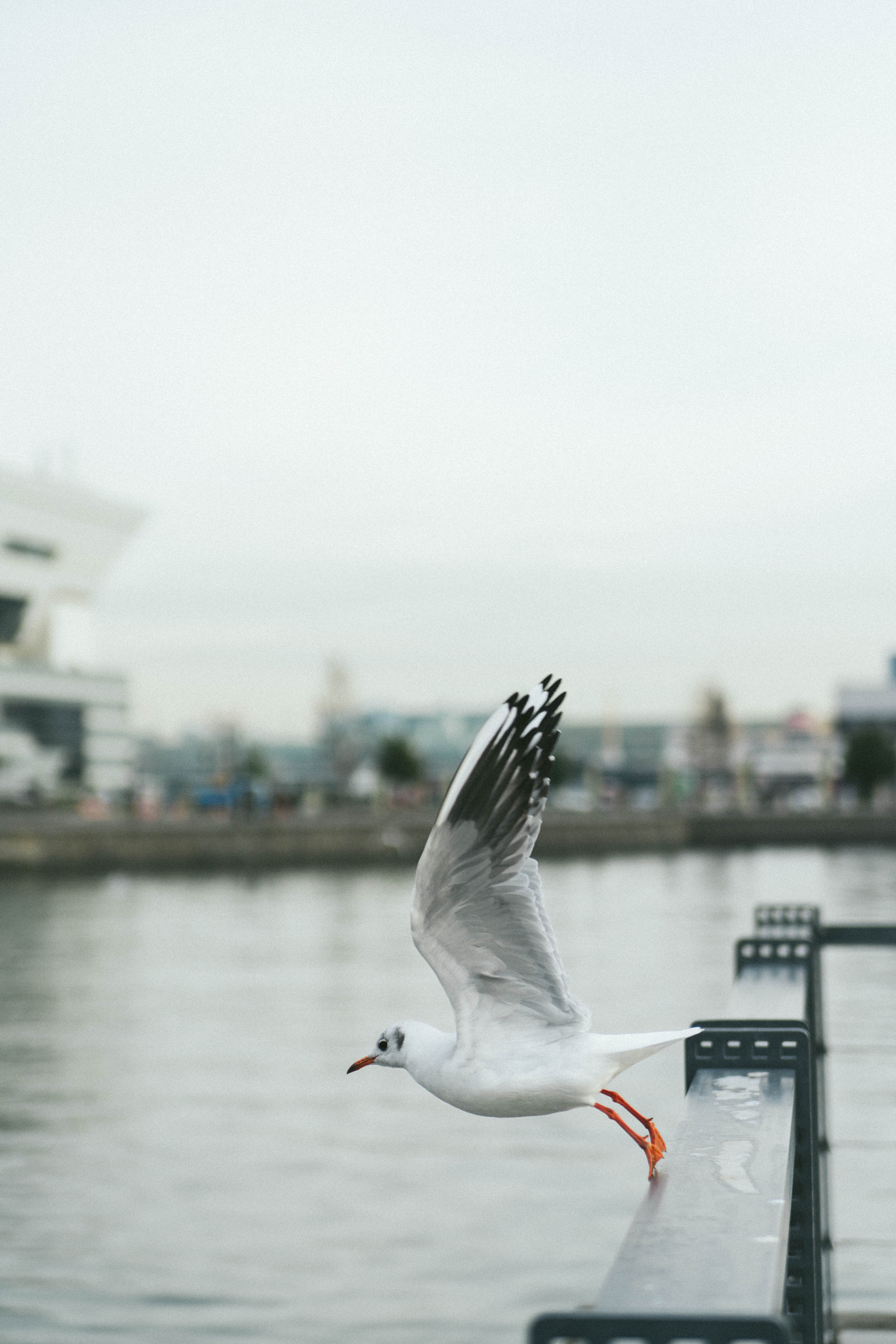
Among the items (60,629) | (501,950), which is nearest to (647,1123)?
(501,950)

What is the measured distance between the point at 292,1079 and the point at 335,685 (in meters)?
91.9

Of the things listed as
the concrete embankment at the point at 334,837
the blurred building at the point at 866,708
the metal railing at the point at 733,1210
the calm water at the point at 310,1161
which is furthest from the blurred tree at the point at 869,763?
the metal railing at the point at 733,1210

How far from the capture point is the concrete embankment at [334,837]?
4747cm

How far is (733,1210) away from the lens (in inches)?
91.1

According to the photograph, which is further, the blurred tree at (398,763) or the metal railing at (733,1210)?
the blurred tree at (398,763)

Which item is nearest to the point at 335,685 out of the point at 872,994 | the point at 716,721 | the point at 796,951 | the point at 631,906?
the point at 716,721

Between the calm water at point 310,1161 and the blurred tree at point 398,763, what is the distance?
70.4 meters

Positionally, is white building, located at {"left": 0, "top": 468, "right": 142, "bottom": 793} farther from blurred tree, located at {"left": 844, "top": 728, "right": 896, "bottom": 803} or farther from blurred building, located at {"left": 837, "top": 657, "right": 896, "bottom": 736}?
blurred building, located at {"left": 837, "top": 657, "right": 896, "bottom": 736}

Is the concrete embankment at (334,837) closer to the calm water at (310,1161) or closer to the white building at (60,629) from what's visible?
the calm water at (310,1161)

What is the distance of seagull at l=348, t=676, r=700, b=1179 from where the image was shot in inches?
90.2

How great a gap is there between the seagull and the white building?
270ft

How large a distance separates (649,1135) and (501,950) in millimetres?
352

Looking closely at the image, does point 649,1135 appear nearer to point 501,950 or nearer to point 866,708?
point 501,950

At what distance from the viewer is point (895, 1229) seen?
32.7ft
